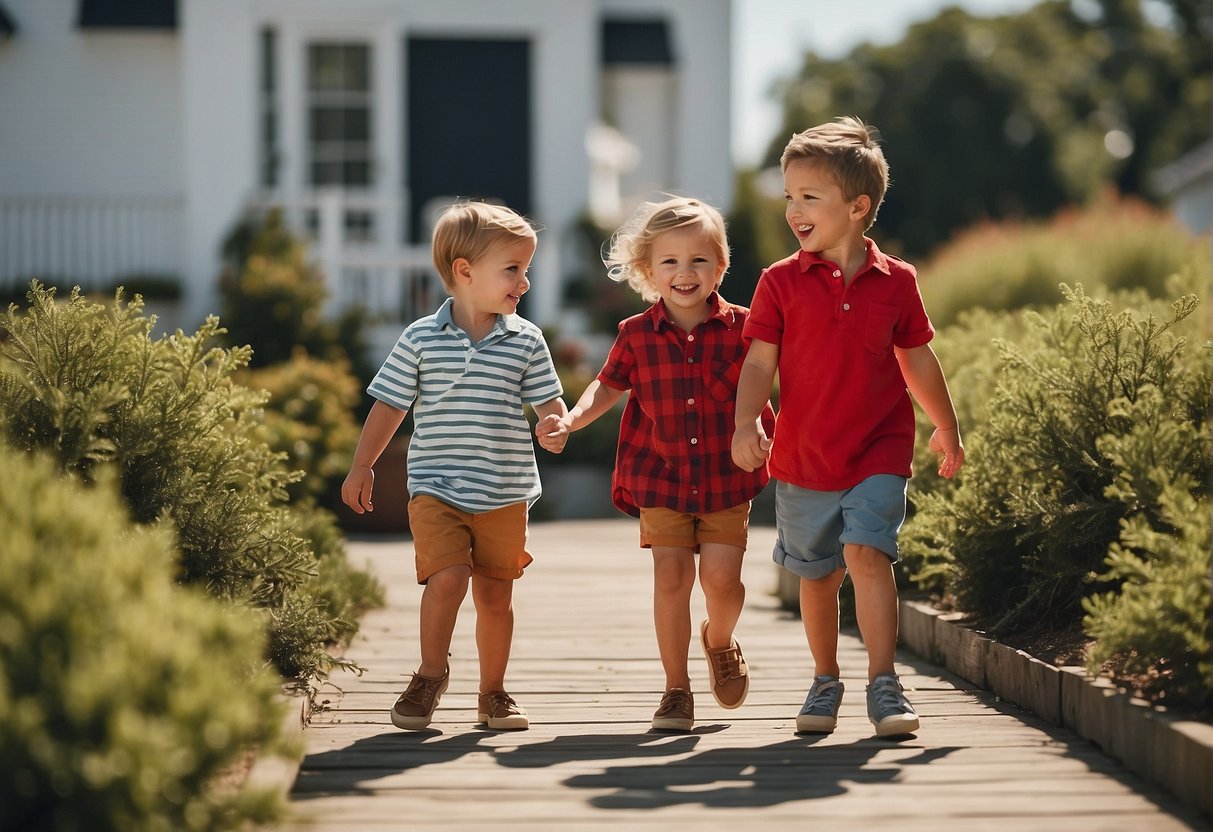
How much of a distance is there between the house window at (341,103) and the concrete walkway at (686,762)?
31.6ft

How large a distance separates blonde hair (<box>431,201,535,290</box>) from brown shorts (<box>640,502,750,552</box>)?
913 millimetres

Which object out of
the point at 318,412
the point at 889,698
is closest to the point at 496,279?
the point at 889,698

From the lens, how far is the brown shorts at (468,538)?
4.65 meters

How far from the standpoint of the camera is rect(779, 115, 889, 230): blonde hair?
4.62 meters

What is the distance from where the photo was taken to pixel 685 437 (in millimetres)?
4750

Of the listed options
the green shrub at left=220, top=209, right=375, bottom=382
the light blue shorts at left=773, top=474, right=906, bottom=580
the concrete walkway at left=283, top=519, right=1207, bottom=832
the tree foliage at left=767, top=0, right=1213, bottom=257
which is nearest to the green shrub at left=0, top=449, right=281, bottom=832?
the concrete walkway at left=283, top=519, right=1207, bottom=832

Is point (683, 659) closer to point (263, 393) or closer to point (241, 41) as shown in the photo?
point (263, 393)

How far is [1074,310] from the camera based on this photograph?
563 centimetres

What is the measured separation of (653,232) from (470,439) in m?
0.83

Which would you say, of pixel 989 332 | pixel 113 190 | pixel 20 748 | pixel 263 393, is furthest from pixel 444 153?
pixel 20 748

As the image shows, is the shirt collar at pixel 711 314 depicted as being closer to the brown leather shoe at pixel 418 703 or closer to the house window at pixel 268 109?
the brown leather shoe at pixel 418 703

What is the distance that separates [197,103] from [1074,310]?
1079 cm

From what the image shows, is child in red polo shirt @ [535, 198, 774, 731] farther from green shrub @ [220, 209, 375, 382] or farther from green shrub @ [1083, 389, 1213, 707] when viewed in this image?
green shrub @ [220, 209, 375, 382]

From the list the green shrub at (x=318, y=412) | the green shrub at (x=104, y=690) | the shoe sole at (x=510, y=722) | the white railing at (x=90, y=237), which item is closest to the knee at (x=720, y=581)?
the shoe sole at (x=510, y=722)
